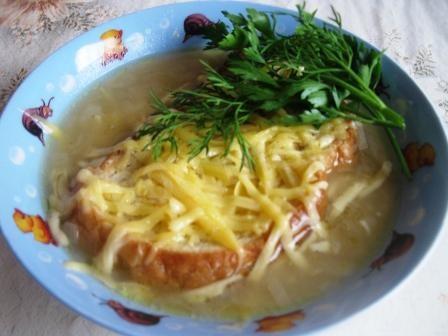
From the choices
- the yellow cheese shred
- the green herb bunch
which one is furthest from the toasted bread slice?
the green herb bunch

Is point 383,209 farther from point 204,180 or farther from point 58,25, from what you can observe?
point 58,25

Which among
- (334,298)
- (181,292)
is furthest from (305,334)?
(181,292)

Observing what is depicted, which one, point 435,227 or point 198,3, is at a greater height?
point 198,3

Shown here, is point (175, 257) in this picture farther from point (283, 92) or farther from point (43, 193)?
point (283, 92)

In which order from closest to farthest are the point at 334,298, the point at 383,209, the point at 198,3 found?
the point at 334,298
the point at 383,209
the point at 198,3

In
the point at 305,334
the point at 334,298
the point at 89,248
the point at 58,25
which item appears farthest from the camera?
the point at 58,25

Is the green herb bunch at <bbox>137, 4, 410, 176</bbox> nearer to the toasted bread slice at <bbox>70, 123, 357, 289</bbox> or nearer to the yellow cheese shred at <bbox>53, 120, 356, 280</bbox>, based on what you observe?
the yellow cheese shred at <bbox>53, 120, 356, 280</bbox>

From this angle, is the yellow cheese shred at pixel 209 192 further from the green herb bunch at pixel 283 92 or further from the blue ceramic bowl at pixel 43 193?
the blue ceramic bowl at pixel 43 193
